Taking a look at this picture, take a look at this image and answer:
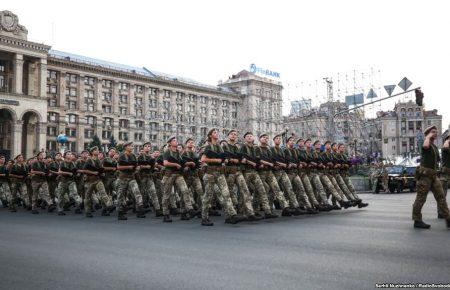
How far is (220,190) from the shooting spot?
11078 mm

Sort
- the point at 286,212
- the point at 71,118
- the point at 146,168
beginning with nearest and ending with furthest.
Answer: the point at 286,212 → the point at 146,168 → the point at 71,118

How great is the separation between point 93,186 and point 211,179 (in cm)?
476

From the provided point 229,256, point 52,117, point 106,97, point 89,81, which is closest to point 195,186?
point 229,256

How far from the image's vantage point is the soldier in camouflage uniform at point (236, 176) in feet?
37.1

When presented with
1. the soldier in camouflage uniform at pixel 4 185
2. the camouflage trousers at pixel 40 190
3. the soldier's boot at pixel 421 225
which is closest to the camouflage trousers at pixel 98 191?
the camouflage trousers at pixel 40 190

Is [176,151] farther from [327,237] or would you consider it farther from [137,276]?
[137,276]

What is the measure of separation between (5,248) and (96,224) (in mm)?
3707

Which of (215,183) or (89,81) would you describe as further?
(89,81)

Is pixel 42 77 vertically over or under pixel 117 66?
under

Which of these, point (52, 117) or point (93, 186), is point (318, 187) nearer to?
point (93, 186)

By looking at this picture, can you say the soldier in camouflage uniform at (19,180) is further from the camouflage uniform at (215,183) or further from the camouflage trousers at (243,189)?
the camouflage trousers at (243,189)

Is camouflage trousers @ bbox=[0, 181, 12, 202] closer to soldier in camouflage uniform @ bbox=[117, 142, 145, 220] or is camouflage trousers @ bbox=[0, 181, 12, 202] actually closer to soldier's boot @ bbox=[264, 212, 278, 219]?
soldier in camouflage uniform @ bbox=[117, 142, 145, 220]

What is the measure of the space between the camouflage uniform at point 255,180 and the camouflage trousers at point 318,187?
247 centimetres

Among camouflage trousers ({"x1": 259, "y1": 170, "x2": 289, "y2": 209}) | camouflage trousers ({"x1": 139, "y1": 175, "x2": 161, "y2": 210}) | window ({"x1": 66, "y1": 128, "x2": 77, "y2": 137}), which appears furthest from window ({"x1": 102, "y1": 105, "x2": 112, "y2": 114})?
camouflage trousers ({"x1": 259, "y1": 170, "x2": 289, "y2": 209})
